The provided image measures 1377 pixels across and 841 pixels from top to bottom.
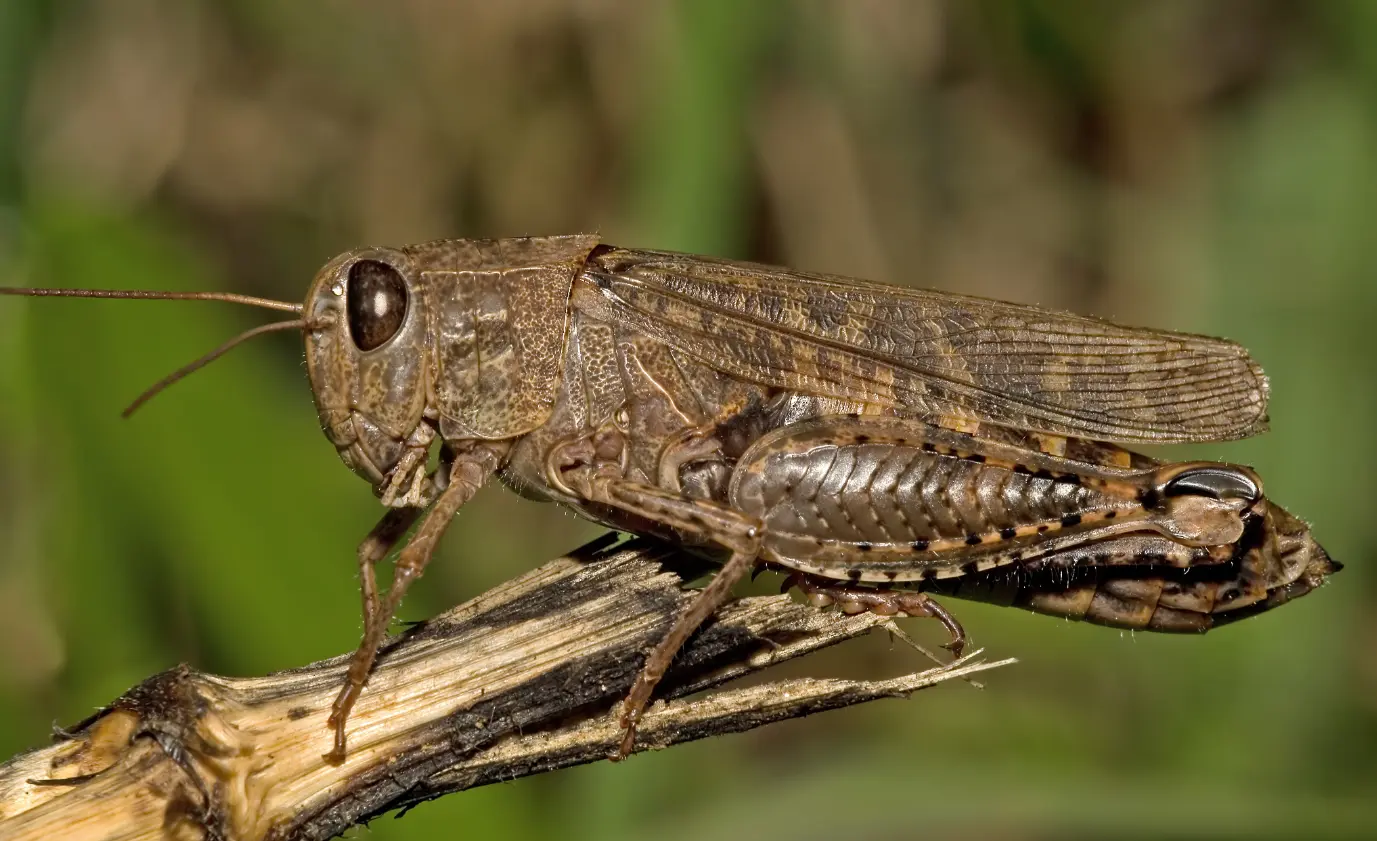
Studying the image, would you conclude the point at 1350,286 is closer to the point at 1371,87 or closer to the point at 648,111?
the point at 1371,87

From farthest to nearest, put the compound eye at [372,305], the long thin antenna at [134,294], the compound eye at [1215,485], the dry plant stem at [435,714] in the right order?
1. the compound eye at [372,305]
2. the compound eye at [1215,485]
3. the long thin antenna at [134,294]
4. the dry plant stem at [435,714]

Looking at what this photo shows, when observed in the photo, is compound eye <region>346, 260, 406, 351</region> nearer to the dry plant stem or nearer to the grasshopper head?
the grasshopper head

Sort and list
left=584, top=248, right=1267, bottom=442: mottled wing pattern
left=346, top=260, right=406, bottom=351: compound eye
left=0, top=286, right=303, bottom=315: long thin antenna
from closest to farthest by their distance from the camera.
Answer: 1. left=0, top=286, right=303, bottom=315: long thin antenna
2. left=346, top=260, right=406, bottom=351: compound eye
3. left=584, top=248, right=1267, bottom=442: mottled wing pattern

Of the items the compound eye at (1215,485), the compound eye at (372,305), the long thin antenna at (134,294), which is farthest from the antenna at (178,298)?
the compound eye at (1215,485)

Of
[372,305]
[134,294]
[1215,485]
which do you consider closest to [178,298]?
[134,294]

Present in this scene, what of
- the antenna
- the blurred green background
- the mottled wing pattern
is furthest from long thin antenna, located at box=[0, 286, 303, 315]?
the mottled wing pattern

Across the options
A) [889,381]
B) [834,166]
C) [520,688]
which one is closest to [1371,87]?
[834,166]

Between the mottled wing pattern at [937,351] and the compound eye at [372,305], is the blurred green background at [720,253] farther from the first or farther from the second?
the mottled wing pattern at [937,351]
